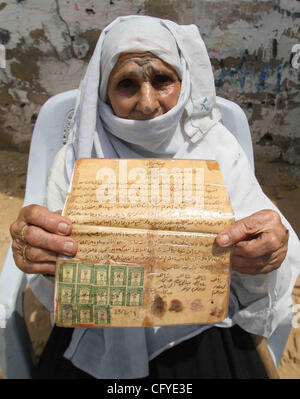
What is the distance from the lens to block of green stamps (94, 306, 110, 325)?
0.76m

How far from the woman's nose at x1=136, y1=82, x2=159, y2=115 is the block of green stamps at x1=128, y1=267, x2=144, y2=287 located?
0.44 m

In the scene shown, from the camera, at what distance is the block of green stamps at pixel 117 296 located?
748 millimetres

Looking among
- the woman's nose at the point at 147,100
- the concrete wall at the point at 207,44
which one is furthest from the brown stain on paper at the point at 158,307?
the concrete wall at the point at 207,44

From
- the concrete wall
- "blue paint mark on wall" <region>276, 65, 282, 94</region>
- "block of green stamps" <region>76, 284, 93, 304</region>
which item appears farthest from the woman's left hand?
"blue paint mark on wall" <region>276, 65, 282, 94</region>

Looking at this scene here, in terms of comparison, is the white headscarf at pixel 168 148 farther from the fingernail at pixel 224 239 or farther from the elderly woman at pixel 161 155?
the fingernail at pixel 224 239

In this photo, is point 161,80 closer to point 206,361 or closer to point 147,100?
point 147,100

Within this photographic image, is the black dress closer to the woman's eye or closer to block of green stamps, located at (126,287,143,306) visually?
block of green stamps, located at (126,287,143,306)

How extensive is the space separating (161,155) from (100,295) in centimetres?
53

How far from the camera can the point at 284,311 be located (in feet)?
3.27

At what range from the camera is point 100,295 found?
2.46 ft

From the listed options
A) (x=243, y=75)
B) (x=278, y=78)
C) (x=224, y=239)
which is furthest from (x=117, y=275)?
(x=278, y=78)
